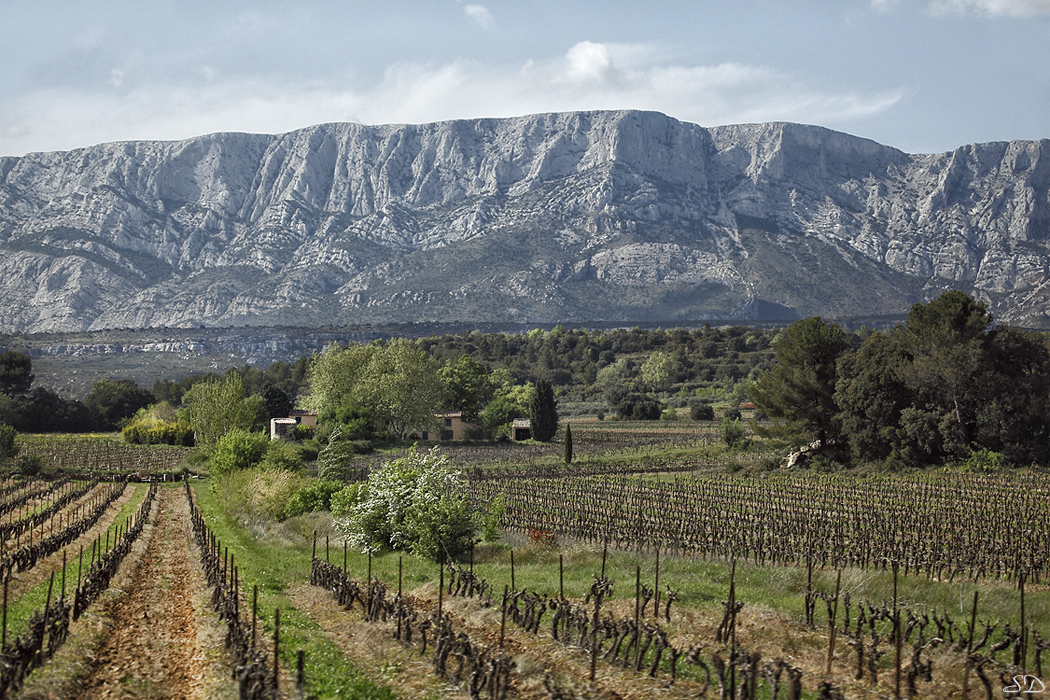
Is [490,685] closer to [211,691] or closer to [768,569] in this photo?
[211,691]

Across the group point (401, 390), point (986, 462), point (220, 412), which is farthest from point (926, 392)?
point (220, 412)

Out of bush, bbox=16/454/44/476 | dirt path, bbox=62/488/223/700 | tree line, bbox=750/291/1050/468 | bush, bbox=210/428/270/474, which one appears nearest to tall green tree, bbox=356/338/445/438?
bush, bbox=16/454/44/476

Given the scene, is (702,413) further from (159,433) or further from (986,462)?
(159,433)

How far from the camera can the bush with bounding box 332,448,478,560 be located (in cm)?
2558

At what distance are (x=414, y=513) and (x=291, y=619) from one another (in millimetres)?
8274

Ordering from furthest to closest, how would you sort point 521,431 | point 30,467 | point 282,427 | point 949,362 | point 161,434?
1. point 521,431
2. point 282,427
3. point 161,434
4. point 30,467
5. point 949,362

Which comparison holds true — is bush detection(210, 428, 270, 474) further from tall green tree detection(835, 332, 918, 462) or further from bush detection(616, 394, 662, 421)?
bush detection(616, 394, 662, 421)

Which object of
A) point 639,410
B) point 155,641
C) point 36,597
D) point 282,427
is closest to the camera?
point 155,641

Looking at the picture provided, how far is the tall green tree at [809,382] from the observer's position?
187 feet

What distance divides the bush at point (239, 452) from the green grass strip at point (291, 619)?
1122 centimetres

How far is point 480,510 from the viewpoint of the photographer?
27516 mm

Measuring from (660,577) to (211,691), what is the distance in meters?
11.1

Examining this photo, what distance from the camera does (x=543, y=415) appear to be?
287 ft

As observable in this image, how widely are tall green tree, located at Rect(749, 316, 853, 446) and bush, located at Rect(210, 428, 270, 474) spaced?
33.2m
